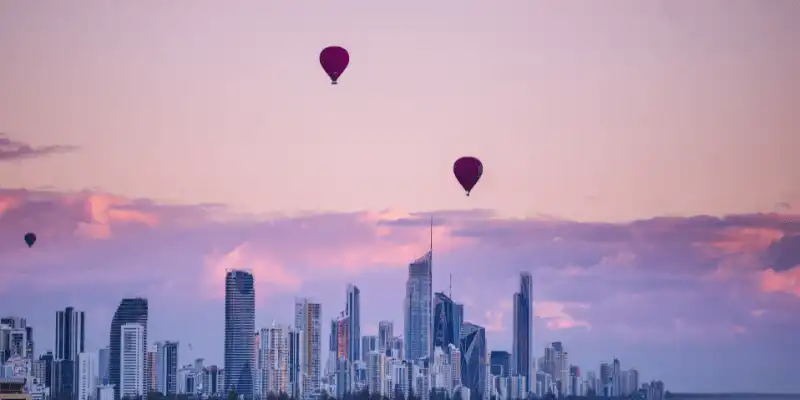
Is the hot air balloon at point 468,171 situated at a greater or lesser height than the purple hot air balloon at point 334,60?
lesser

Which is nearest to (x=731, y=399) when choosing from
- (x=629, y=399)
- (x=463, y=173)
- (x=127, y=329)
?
(x=629, y=399)

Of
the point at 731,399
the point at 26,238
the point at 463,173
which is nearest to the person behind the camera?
the point at 463,173

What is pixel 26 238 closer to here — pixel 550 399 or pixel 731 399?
pixel 550 399

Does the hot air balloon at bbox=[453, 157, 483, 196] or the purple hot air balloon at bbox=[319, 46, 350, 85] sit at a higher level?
the purple hot air balloon at bbox=[319, 46, 350, 85]
